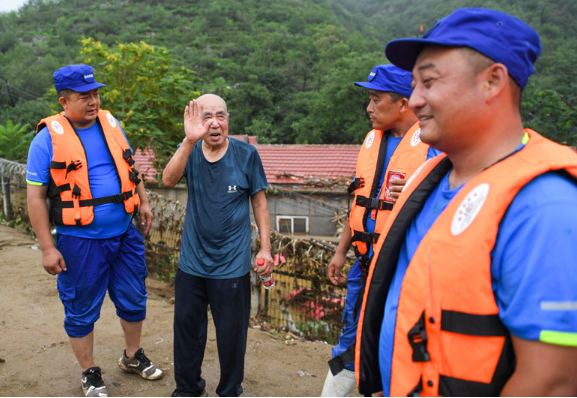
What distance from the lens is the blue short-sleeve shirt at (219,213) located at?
3285mm

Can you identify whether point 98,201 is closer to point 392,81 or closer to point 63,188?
point 63,188

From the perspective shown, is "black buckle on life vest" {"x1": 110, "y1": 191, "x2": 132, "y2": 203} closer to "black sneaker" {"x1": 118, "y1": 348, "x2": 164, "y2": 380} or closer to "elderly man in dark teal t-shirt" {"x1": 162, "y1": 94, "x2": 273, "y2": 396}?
"elderly man in dark teal t-shirt" {"x1": 162, "y1": 94, "x2": 273, "y2": 396}

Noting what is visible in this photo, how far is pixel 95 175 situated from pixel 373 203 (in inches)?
86.2

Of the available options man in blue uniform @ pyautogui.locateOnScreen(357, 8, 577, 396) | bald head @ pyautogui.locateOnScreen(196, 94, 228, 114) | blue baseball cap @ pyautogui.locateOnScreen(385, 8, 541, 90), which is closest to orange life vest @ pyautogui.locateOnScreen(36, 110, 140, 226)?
bald head @ pyautogui.locateOnScreen(196, 94, 228, 114)

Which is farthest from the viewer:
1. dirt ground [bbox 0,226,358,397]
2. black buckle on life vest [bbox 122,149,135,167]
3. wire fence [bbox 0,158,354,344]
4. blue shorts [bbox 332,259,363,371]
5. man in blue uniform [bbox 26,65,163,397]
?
wire fence [bbox 0,158,354,344]

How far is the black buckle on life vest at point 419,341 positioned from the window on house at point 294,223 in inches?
420

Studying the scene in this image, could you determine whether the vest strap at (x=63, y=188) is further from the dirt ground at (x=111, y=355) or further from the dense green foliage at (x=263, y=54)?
the dense green foliage at (x=263, y=54)

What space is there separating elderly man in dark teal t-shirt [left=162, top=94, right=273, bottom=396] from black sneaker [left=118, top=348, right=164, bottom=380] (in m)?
0.52

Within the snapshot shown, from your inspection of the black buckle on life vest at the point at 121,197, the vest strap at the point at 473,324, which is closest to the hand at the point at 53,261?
the black buckle on life vest at the point at 121,197

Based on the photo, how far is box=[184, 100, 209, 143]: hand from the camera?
10.2 ft

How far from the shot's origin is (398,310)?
58.3 inches

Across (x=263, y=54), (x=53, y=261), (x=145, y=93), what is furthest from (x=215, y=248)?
(x=263, y=54)

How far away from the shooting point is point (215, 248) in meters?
3.29

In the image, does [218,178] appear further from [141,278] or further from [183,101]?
[183,101]
